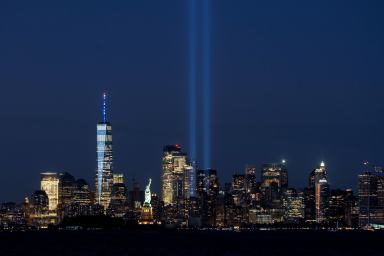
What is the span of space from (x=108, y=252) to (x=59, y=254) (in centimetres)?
913

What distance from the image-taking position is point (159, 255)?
186 meters

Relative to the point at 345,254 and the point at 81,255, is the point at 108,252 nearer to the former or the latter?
the point at 81,255

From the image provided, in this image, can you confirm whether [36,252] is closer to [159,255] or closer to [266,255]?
[159,255]

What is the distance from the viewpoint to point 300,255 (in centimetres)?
19075

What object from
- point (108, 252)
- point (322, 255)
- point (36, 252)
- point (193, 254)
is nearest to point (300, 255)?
point (322, 255)

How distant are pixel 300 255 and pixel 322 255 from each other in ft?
12.1

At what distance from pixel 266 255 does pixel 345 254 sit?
13430mm

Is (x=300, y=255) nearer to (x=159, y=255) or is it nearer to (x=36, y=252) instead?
(x=159, y=255)

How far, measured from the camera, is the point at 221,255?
610 ft

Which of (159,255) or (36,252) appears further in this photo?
(36,252)

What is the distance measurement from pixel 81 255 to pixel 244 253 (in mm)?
27269

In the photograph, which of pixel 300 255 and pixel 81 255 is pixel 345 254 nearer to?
pixel 300 255

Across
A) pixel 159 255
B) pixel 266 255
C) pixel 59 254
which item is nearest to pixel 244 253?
pixel 266 255

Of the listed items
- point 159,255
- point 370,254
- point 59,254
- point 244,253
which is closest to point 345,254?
point 370,254
